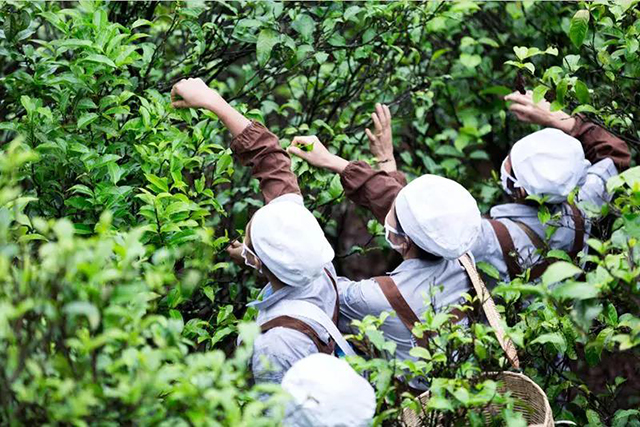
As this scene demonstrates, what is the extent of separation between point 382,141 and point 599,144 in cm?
100

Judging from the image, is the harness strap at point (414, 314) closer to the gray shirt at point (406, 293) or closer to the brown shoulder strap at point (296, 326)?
the gray shirt at point (406, 293)

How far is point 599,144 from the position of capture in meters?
3.89

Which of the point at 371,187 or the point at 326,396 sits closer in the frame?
the point at 326,396

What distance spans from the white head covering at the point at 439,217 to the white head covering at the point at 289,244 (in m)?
0.35

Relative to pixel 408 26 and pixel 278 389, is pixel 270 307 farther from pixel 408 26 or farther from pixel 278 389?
pixel 408 26

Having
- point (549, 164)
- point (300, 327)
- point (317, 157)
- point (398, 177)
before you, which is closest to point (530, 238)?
point (549, 164)

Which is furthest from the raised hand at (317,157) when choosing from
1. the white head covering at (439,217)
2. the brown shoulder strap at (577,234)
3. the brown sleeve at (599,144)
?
the brown sleeve at (599,144)

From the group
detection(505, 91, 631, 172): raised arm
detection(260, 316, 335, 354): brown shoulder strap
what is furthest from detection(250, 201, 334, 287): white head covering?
detection(505, 91, 631, 172): raised arm

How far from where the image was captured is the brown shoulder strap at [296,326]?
2.74 m

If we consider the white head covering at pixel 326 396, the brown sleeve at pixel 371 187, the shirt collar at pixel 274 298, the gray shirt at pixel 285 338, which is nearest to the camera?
the white head covering at pixel 326 396

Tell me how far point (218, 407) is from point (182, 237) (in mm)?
883

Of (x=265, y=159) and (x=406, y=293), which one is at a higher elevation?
(x=265, y=159)

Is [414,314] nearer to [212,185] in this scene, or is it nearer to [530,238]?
[530,238]

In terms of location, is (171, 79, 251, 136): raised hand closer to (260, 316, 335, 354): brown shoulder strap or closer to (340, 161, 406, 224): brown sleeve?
(340, 161, 406, 224): brown sleeve
